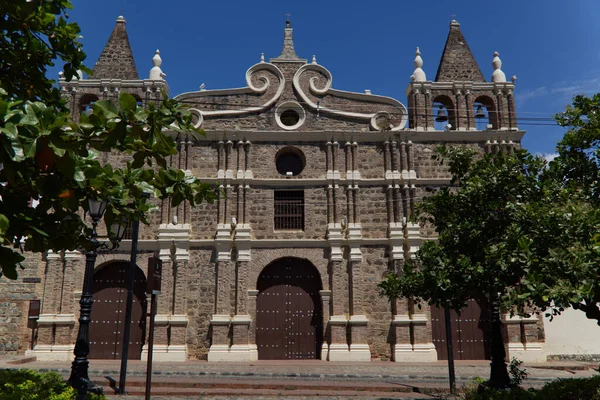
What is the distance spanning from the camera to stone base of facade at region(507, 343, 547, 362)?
17.6 metres

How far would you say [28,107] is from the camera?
3500 mm

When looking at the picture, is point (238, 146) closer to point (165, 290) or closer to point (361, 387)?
point (165, 290)

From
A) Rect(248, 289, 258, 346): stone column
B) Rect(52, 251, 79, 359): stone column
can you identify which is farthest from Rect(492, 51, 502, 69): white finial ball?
Rect(52, 251, 79, 359): stone column

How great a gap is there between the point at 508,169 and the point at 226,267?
11772 millimetres

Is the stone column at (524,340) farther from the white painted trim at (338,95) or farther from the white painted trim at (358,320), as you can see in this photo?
the white painted trim at (338,95)

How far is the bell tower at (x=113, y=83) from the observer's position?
19.9 m

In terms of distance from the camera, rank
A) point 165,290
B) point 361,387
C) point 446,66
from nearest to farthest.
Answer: point 361,387, point 165,290, point 446,66

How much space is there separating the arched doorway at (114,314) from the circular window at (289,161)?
6.48 m

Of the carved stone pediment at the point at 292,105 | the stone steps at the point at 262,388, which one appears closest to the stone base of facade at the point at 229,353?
the stone steps at the point at 262,388

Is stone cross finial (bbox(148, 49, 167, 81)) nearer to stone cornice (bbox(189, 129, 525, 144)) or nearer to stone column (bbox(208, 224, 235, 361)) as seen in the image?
stone cornice (bbox(189, 129, 525, 144))

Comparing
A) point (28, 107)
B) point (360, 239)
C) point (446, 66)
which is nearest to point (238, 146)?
point (360, 239)

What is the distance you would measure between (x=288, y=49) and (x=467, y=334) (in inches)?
538

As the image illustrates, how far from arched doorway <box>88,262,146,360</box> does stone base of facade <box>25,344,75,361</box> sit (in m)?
0.83

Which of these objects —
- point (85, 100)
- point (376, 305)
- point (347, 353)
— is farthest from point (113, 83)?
point (347, 353)
